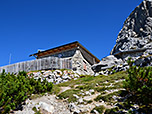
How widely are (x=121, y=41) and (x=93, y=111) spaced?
2409 cm

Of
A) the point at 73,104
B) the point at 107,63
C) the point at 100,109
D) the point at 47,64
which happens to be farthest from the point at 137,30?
the point at 100,109

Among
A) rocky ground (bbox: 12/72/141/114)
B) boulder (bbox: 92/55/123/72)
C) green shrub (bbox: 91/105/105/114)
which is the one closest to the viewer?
green shrub (bbox: 91/105/105/114)

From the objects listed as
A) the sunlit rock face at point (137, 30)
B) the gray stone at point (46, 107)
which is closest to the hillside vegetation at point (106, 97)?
the gray stone at point (46, 107)

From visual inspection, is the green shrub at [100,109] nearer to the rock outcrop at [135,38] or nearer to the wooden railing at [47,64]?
the rock outcrop at [135,38]

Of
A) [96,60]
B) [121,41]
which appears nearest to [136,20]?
[121,41]

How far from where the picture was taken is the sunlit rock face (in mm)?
27720

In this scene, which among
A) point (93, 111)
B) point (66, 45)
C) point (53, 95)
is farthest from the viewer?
point (66, 45)

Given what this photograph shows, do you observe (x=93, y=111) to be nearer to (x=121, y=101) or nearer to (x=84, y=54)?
(x=121, y=101)

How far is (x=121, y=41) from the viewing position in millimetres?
31125

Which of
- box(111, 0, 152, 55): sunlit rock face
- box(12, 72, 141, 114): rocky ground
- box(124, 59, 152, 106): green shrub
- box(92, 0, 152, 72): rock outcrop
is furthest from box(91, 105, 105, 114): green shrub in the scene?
box(111, 0, 152, 55): sunlit rock face

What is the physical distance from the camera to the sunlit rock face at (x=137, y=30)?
27.7 meters

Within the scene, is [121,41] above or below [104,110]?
above

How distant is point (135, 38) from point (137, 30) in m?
2.35

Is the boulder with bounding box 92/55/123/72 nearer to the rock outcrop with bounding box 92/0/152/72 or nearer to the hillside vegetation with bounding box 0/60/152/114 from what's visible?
the rock outcrop with bounding box 92/0/152/72
